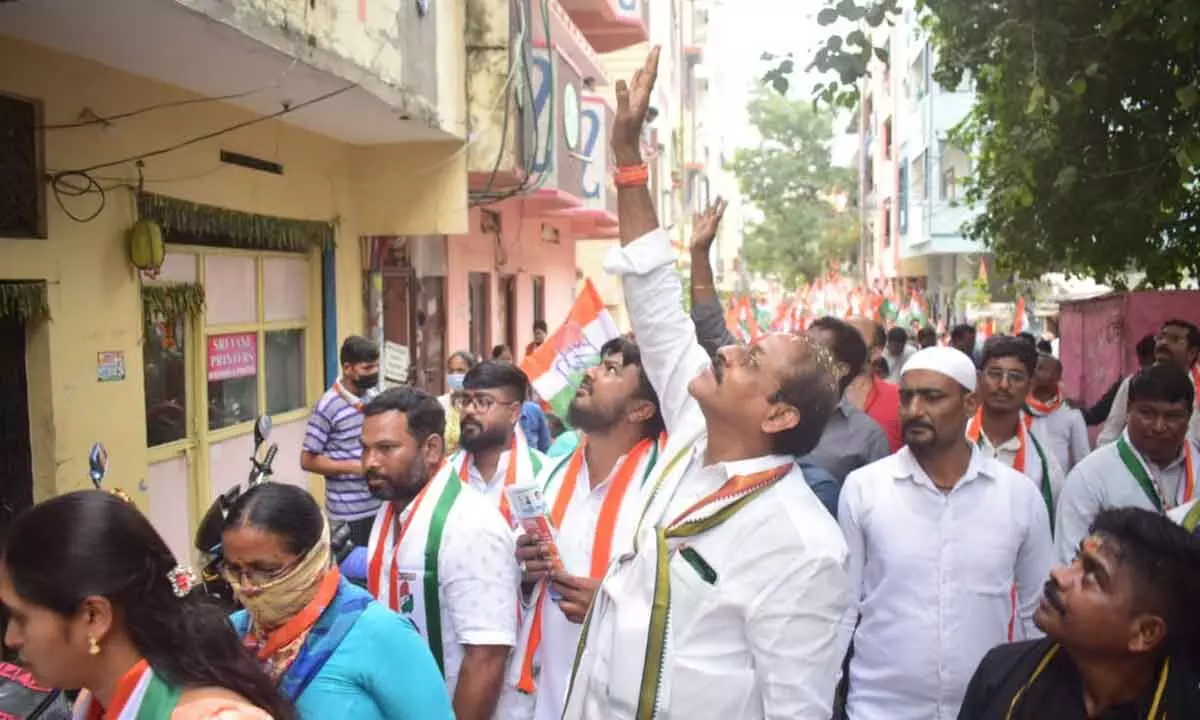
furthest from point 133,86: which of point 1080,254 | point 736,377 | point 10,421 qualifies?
point 1080,254

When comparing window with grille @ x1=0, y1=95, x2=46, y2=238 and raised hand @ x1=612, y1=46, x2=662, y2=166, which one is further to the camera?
window with grille @ x1=0, y1=95, x2=46, y2=238

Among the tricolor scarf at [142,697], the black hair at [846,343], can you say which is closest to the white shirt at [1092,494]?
the black hair at [846,343]

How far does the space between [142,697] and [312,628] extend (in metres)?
0.50

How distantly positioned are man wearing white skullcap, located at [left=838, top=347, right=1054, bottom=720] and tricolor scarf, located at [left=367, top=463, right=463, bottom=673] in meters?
1.26

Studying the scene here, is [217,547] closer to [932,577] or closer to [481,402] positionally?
[481,402]

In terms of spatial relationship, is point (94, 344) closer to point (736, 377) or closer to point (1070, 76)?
point (736, 377)

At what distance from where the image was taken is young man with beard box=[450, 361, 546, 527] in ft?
14.8

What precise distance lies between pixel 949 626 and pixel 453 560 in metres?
1.54

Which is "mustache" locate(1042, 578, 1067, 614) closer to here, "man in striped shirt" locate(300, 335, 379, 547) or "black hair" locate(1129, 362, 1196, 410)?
"black hair" locate(1129, 362, 1196, 410)

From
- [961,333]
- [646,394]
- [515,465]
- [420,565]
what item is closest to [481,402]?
[515,465]

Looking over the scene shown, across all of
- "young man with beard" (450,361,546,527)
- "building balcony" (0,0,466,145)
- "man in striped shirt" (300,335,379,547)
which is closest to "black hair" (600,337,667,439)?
"young man with beard" (450,361,546,527)

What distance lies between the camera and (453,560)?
3.19 metres

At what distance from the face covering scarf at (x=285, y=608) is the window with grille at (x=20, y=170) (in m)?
4.04

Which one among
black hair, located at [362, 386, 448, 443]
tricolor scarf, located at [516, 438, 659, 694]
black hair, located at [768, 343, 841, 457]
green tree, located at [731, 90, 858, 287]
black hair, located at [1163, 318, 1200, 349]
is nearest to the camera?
black hair, located at [768, 343, 841, 457]
